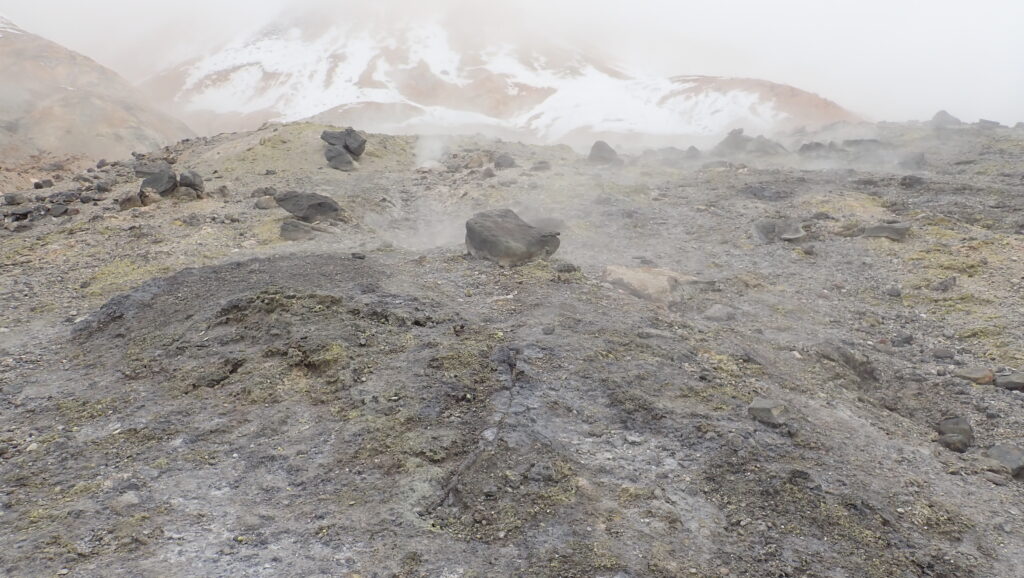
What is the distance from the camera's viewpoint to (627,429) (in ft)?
15.6

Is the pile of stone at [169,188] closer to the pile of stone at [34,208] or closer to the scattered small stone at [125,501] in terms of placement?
the pile of stone at [34,208]

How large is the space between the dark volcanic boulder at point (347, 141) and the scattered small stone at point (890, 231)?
11098 millimetres

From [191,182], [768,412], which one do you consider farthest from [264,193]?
[768,412]

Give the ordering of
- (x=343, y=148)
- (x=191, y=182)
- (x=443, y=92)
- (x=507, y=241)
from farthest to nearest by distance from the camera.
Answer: (x=443, y=92) → (x=343, y=148) → (x=191, y=182) → (x=507, y=241)

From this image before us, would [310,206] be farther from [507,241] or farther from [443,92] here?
[443,92]

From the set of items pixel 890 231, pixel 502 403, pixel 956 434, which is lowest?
pixel 956 434

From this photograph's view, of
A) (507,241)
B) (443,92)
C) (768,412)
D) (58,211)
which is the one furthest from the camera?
(443,92)

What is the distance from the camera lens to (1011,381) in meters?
5.92

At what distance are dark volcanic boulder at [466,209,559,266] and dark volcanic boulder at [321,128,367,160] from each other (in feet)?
26.7

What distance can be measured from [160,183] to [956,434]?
1264 centimetres

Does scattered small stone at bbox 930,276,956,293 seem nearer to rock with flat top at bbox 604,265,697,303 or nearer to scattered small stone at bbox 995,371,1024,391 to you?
scattered small stone at bbox 995,371,1024,391

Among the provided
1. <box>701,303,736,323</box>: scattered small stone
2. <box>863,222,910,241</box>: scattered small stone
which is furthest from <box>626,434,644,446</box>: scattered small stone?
<box>863,222,910,241</box>: scattered small stone

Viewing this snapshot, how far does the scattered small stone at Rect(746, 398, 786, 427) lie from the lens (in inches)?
189

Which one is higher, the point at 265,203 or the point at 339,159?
the point at 339,159
